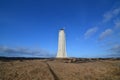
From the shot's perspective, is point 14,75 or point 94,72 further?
point 94,72

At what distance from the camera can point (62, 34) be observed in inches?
1522

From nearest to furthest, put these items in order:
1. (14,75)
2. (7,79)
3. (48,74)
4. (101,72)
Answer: (7,79)
(14,75)
(48,74)
(101,72)

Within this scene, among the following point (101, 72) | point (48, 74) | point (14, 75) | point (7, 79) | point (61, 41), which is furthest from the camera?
point (61, 41)

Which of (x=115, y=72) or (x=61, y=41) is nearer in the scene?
(x=115, y=72)

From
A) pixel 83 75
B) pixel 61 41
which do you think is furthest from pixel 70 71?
pixel 61 41

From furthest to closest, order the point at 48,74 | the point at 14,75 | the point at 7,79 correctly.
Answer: the point at 48,74 < the point at 14,75 < the point at 7,79

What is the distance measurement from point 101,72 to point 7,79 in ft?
28.3

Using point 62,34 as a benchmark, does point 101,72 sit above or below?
below

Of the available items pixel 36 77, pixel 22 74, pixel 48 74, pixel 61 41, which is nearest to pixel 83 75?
pixel 48 74

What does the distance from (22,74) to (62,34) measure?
27.6 meters

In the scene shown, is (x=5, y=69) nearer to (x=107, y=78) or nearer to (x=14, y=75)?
(x=14, y=75)

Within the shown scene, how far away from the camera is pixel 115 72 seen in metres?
13.0

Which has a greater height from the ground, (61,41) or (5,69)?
(61,41)

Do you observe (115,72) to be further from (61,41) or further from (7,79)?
(61,41)
